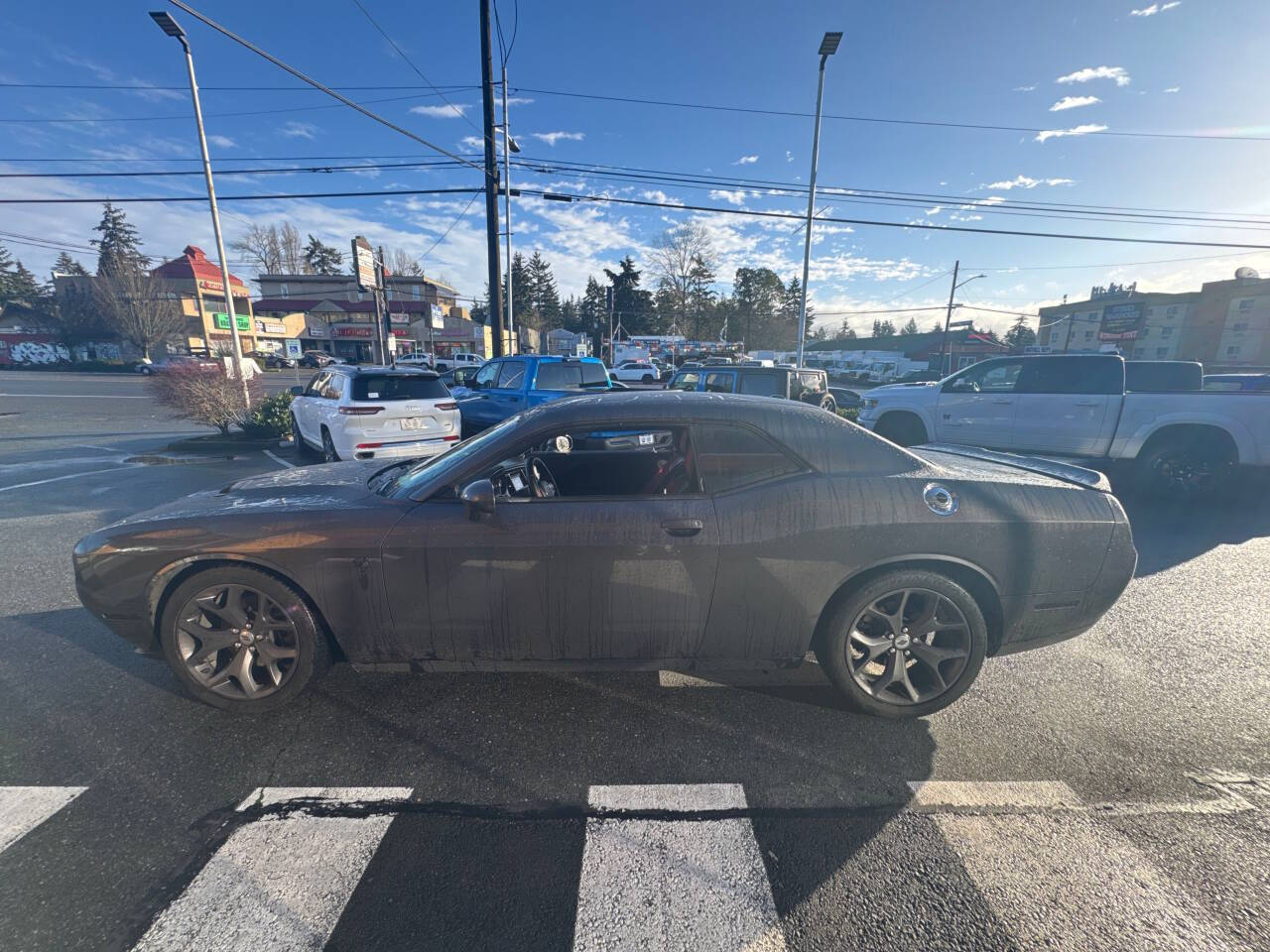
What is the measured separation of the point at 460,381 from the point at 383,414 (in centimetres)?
945

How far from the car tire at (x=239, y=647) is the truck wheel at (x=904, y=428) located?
847 cm

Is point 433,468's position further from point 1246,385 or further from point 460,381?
point 460,381

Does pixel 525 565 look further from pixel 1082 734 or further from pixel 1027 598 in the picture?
pixel 1082 734

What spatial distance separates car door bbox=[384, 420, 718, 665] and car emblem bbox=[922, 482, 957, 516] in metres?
1.06

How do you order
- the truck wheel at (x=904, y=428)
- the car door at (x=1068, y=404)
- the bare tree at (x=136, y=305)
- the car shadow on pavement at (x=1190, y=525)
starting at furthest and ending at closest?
the bare tree at (x=136, y=305), the truck wheel at (x=904, y=428), the car door at (x=1068, y=404), the car shadow on pavement at (x=1190, y=525)

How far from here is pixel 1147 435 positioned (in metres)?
6.45

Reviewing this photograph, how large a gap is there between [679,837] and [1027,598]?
6.67 ft

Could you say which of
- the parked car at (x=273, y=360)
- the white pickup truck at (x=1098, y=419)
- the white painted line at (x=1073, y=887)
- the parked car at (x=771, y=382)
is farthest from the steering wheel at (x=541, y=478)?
the parked car at (x=273, y=360)

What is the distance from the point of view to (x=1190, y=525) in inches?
221

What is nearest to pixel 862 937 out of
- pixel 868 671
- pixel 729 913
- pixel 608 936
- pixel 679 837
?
pixel 729 913

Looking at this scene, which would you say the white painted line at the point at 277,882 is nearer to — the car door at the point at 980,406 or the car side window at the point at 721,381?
the car door at the point at 980,406

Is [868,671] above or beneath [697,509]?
beneath

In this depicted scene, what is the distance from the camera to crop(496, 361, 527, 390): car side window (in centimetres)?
911

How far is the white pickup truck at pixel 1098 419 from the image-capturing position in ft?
19.7
